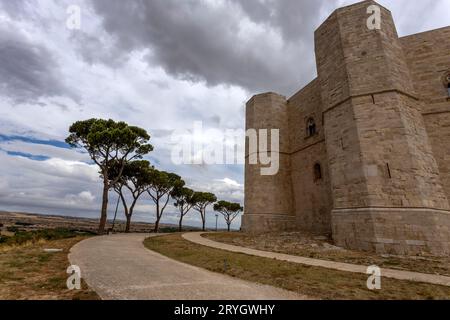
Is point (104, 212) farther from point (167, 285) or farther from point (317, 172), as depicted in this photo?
point (317, 172)

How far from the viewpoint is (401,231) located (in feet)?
34.9

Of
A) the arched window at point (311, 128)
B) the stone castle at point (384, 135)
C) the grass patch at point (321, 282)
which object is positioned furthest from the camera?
the arched window at point (311, 128)

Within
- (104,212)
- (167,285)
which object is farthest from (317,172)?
(104,212)

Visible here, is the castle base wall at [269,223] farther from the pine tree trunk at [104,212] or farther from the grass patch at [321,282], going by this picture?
the grass patch at [321,282]

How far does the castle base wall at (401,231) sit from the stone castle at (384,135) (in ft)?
0.13

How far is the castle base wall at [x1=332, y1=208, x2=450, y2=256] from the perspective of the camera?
10.3 m

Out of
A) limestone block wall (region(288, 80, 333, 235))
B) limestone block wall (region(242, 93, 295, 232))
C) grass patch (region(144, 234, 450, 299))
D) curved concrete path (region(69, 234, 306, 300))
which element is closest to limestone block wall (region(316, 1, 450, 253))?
limestone block wall (region(288, 80, 333, 235))

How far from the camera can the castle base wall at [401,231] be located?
33.7 feet

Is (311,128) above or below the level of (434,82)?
below

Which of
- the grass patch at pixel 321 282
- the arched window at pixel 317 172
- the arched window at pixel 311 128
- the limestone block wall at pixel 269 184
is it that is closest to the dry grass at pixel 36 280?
the grass patch at pixel 321 282

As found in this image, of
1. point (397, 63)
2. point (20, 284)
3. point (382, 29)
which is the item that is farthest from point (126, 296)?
point (382, 29)

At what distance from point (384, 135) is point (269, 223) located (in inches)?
477

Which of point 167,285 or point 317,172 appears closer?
point 167,285
